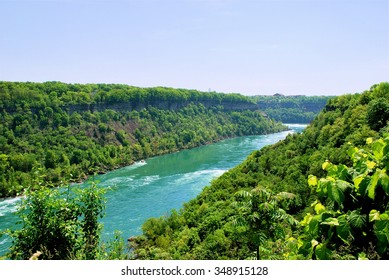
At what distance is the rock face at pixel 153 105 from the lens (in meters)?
60.0

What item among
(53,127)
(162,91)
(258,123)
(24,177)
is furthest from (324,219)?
(258,123)

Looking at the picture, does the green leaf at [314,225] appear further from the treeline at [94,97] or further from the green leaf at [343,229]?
the treeline at [94,97]

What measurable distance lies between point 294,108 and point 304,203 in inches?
4993

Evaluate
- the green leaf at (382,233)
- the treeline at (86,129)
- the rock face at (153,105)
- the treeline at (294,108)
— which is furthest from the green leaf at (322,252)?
the treeline at (294,108)

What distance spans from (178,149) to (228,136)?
22.4 m

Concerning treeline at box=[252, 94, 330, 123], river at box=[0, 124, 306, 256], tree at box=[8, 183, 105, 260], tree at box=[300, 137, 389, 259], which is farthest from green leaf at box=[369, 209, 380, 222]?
treeline at box=[252, 94, 330, 123]

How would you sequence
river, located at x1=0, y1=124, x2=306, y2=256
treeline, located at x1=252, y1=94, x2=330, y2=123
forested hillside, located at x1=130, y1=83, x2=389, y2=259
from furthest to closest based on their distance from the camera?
treeline, located at x1=252, y1=94, x2=330, y2=123 < river, located at x1=0, y1=124, x2=306, y2=256 < forested hillside, located at x1=130, y1=83, x2=389, y2=259

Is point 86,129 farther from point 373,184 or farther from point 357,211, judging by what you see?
point 373,184

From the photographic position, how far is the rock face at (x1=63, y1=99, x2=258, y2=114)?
2363 inches

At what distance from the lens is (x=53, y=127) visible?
50.7 meters

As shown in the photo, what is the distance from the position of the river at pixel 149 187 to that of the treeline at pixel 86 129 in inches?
98.2

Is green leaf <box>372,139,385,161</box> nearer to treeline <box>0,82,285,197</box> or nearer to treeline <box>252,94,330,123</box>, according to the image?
treeline <box>0,82,285,197</box>

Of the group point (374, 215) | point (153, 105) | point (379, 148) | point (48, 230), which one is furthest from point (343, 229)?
point (153, 105)

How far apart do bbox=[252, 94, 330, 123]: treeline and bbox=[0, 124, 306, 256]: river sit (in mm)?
81410
